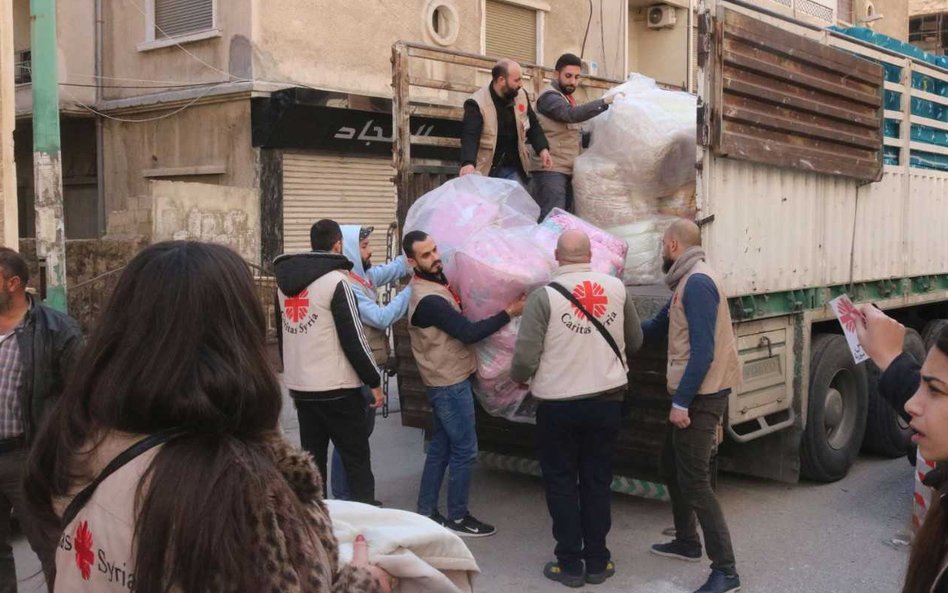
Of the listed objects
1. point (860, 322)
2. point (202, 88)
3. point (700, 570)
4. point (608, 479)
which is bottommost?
point (700, 570)

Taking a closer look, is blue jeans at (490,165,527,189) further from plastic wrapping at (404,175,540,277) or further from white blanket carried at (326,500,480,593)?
white blanket carried at (326,500,480,593)

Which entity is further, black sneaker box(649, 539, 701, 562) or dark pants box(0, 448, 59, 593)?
black sneaker box(649, 539, 701, 562)

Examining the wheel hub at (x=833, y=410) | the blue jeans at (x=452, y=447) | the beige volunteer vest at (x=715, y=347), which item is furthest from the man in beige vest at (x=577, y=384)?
the wheel hub at (x=833, y=410)

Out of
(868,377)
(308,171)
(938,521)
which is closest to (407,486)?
(868,377)

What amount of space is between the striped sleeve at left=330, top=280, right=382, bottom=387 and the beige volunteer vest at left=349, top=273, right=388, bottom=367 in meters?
0.51

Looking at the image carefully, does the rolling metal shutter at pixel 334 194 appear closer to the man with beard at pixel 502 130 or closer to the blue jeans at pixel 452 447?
the man with beard at pixel 502 130

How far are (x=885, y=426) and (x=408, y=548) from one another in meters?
6.48

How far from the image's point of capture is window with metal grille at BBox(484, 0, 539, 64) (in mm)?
16969

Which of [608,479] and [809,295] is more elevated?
[809,295]

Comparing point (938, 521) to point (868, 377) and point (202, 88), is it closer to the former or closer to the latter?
point (868, 377)

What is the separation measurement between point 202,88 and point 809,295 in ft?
35.3

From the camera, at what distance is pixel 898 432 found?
7.87 metres

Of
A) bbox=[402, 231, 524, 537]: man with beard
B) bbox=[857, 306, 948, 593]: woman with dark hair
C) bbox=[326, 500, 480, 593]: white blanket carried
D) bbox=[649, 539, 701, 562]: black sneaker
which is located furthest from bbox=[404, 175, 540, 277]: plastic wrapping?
bbox=[326, 500, 480, 593]: white blanket carried

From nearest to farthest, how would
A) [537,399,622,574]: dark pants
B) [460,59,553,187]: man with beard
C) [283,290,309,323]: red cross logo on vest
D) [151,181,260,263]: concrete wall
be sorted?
[537,399,622,574]: dark pants, [283,290,309,323]: red cross logo on vest, [460,59,553,187]: man with beard, [151,181,260,263]: concrete wall
